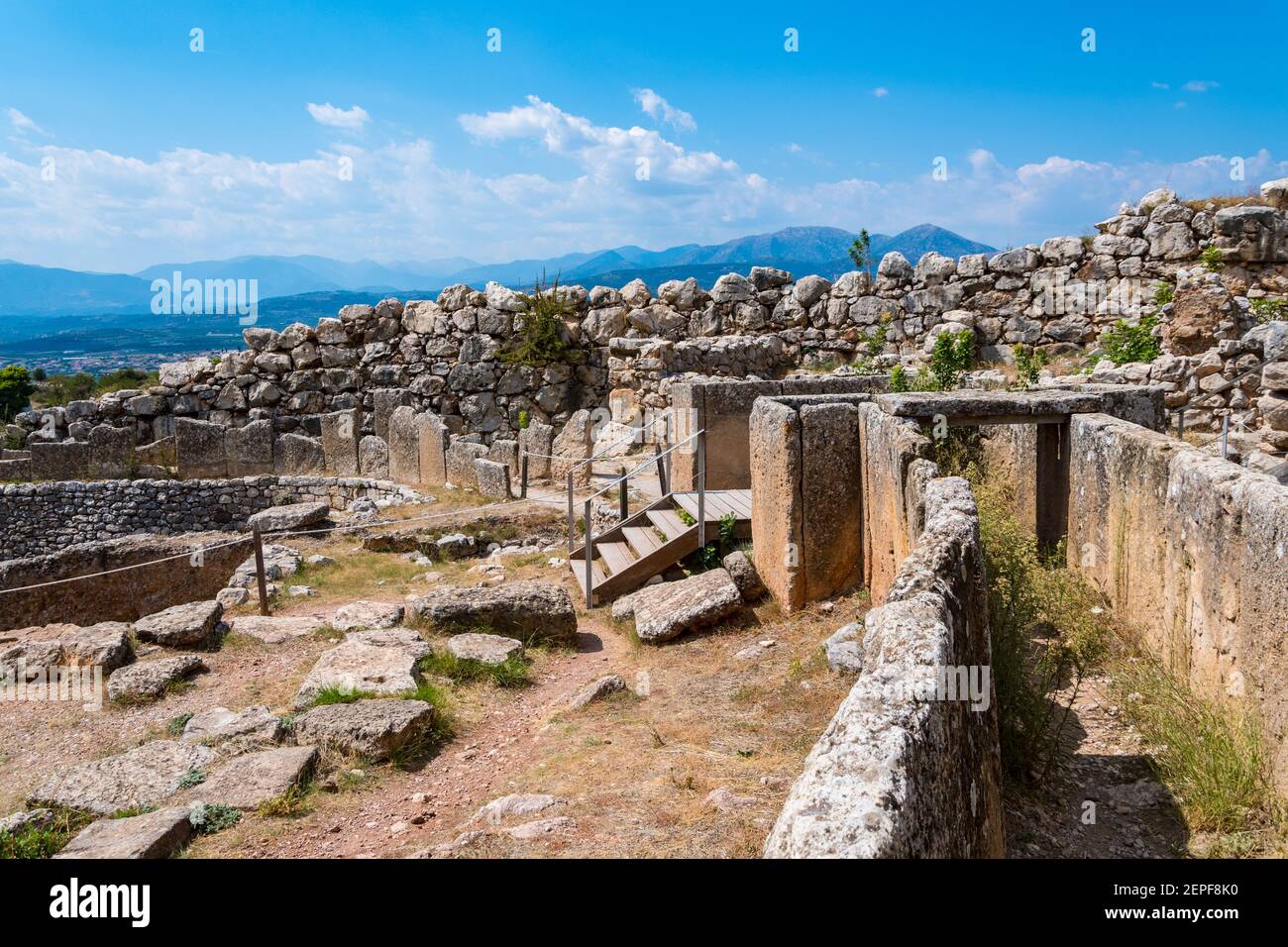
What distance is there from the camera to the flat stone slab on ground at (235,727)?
6160 millimetres

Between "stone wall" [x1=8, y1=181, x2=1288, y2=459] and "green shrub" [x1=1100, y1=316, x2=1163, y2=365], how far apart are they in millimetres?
253

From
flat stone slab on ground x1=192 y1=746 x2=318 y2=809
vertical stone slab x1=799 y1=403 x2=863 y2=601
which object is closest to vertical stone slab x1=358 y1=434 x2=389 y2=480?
vertical stone slab x1=799 y1=403 x2=863 y2=601

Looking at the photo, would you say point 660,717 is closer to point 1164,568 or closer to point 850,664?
point 850,664

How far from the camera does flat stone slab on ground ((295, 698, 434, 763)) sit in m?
5.79

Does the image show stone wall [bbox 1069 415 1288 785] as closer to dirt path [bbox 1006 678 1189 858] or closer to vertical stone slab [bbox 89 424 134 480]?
dirt path [bbox 1006 678 1189 858]

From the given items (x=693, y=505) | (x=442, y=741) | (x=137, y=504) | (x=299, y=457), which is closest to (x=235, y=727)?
(x=442, y=741)

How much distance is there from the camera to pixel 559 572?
431 inches

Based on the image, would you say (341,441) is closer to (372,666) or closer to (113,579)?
(113,579)

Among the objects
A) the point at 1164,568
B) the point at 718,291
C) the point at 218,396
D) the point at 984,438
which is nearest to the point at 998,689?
the point at 1164,568

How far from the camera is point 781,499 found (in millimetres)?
7680

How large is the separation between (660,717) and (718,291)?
13149 millimetres

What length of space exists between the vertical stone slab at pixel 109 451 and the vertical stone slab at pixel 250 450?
2204 millimetres

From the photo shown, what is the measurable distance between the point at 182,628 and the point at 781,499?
5.59 metres

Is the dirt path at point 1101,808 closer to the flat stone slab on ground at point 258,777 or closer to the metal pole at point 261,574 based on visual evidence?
the flat stone slab on ground at point 258,777
